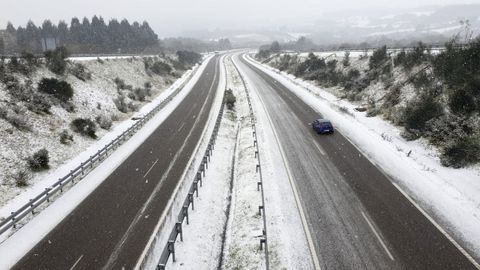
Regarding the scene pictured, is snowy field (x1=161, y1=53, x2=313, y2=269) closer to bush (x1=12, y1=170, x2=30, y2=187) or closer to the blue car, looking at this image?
the blue car

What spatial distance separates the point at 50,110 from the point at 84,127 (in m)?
2.89

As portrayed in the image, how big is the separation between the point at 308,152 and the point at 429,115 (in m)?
9.46

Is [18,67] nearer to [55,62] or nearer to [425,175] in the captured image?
[55,62]

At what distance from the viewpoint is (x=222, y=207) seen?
18781mm

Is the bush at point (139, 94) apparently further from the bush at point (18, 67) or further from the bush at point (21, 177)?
the bush at point (21, 177)

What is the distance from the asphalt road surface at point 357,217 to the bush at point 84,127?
622 inches

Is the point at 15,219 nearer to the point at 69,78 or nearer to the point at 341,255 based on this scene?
the point at 341,255

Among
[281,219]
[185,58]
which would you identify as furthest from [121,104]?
[185,58]

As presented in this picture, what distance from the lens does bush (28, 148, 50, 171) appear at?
22.7 m

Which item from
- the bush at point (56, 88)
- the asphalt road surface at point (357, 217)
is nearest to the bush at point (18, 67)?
the bush at point (56, 88)

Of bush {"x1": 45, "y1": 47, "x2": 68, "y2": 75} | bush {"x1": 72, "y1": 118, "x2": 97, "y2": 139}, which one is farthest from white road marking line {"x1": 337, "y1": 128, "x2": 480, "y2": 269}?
bush {"x1": 45, "y1": 47, "x2": 68, "y2": 75}

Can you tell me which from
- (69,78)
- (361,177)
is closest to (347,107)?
(361,177)

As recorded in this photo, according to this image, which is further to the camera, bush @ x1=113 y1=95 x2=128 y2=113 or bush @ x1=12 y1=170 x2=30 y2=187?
bush @ x1=113 y1=95 x2=128 y2=113

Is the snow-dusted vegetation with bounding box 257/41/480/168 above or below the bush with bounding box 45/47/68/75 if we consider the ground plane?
below
